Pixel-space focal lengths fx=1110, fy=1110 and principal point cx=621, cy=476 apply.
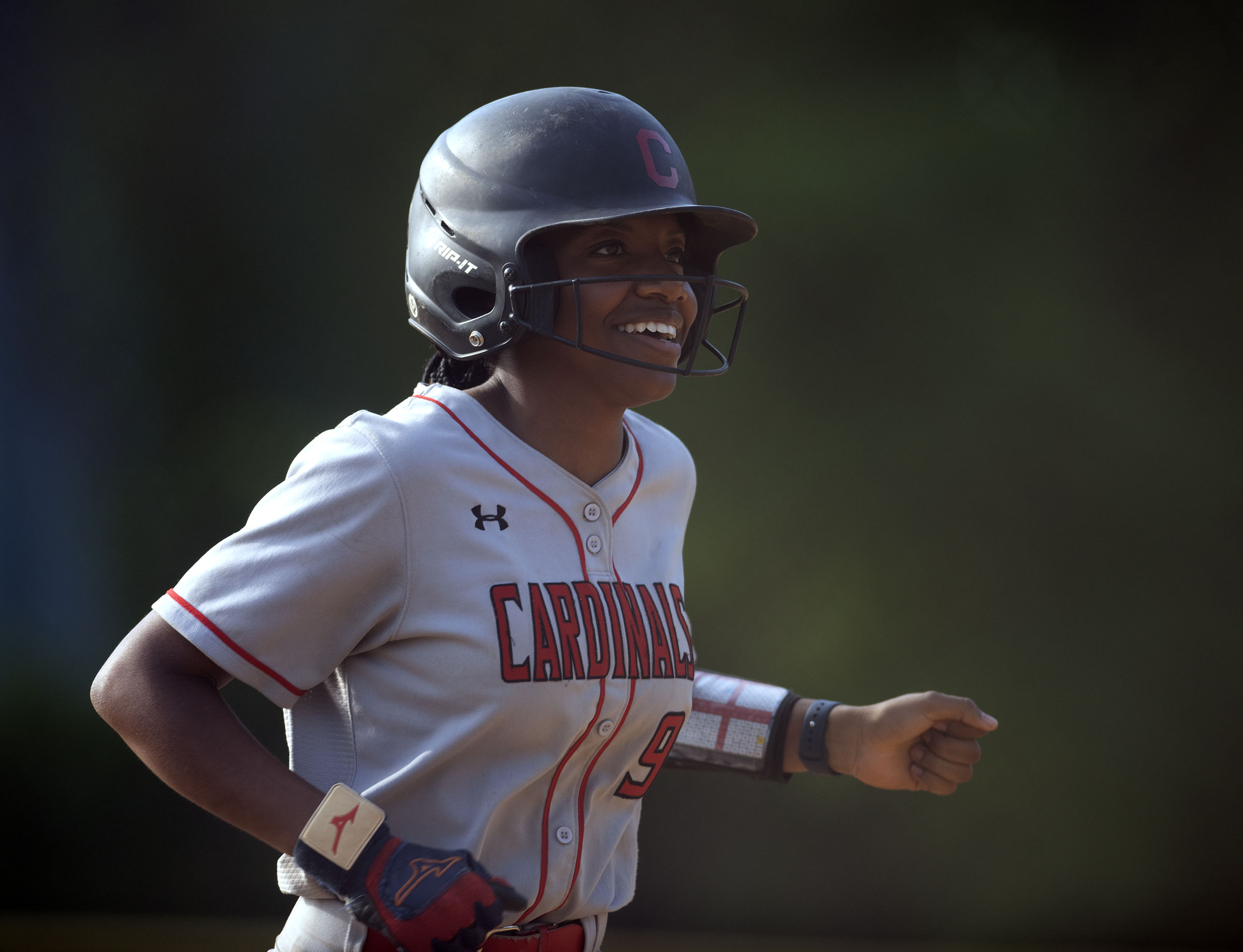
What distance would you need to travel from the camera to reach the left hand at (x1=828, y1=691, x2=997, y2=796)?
1.59m

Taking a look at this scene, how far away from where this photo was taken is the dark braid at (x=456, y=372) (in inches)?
60.6

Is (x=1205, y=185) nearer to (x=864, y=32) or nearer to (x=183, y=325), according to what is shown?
(x=864, y=32)

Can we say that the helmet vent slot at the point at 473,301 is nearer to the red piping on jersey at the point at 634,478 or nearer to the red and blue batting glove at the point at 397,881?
the red piping on jersey at the point at 634,478

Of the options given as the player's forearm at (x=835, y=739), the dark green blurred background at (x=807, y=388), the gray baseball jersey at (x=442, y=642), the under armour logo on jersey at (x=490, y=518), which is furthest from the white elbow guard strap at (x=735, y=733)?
the dark green blurred background at (x=807, y=388)

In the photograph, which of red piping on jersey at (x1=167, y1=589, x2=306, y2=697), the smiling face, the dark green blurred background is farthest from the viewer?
the dark green blurred background

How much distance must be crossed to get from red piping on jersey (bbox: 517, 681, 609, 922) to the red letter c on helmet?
2.05 feet

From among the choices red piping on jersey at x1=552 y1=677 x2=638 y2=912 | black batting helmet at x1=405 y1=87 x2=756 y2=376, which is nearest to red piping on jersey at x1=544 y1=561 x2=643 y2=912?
red piping on jersey at x1=552 y1=677 x2=638 y2=912

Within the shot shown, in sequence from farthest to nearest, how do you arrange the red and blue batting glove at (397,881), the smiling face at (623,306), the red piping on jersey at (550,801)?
1. the smiling face at (623,306)
2. the red piping on jersey at (550,801)
3. the red and blue batting glove at (397,881)

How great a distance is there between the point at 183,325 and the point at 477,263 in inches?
75.1

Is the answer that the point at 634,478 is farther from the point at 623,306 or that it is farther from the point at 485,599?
the point at 485,599

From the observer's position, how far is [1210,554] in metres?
2.99

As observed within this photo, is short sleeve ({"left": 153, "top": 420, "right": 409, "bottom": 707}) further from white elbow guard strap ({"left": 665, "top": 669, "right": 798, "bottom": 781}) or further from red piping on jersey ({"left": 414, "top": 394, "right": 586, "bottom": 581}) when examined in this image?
white elbow guard strap ({"left": 665, "top": 669, "right": 798, "bottom": 781})

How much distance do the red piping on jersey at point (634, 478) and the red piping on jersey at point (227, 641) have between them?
427 millimetres

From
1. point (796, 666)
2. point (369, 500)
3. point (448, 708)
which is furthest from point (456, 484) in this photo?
point (796, 666)
